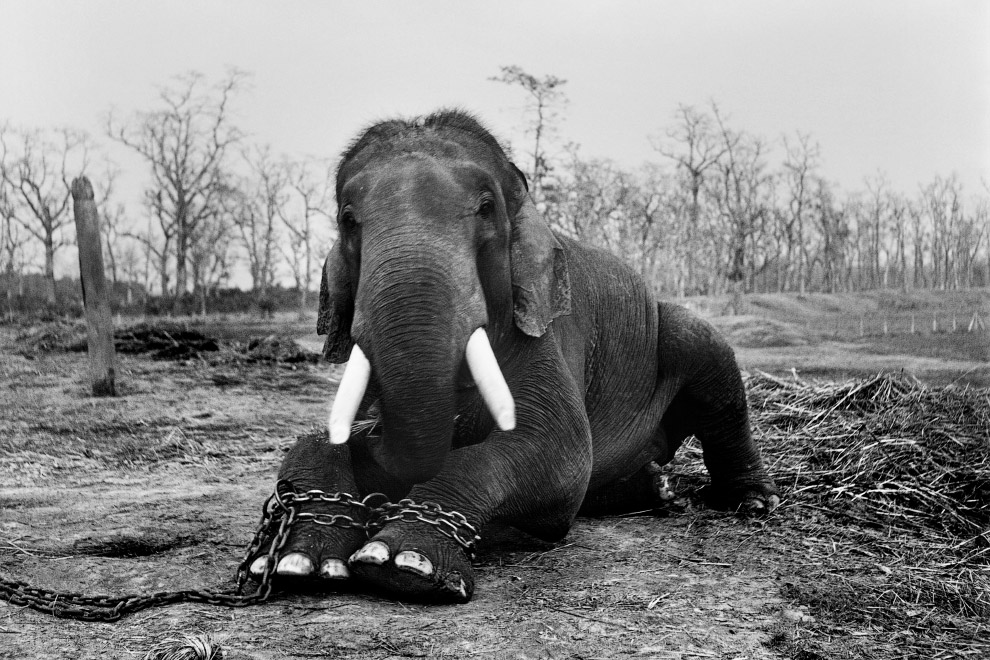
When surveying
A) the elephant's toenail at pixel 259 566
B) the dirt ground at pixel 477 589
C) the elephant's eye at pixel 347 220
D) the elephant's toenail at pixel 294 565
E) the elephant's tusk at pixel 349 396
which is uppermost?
the elephant's eye at pixel 347 220

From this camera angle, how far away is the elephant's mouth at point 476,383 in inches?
131

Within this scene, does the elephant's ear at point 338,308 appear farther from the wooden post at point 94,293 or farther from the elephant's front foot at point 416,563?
the wooden post at point 94,293

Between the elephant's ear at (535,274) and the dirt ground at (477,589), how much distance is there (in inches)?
40.7

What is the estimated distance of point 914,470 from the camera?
17.3 ft

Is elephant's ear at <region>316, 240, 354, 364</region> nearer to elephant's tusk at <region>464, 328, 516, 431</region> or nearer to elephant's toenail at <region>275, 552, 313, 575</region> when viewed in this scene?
elephant's tusk at <region>464, 328, 516, 431</region>

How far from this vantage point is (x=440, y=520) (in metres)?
3.25

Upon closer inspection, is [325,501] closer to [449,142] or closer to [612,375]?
[449,142]

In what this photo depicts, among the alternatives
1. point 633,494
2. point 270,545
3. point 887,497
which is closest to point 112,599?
point 270,545

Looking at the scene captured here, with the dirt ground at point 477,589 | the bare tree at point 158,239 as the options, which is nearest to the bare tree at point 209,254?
the bare tree at point 158,239

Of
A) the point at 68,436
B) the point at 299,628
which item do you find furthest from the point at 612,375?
the point at 68,436

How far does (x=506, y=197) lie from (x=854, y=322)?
38.8 ft

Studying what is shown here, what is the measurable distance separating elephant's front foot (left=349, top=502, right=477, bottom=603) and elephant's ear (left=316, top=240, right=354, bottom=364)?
39.2 inches

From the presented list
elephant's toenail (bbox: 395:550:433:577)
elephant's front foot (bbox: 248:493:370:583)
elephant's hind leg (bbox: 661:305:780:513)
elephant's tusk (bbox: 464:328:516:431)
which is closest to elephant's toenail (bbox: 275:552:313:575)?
elephant's front foot (bbox: 248:493:370:583)

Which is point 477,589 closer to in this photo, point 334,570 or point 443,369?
point 334,570
